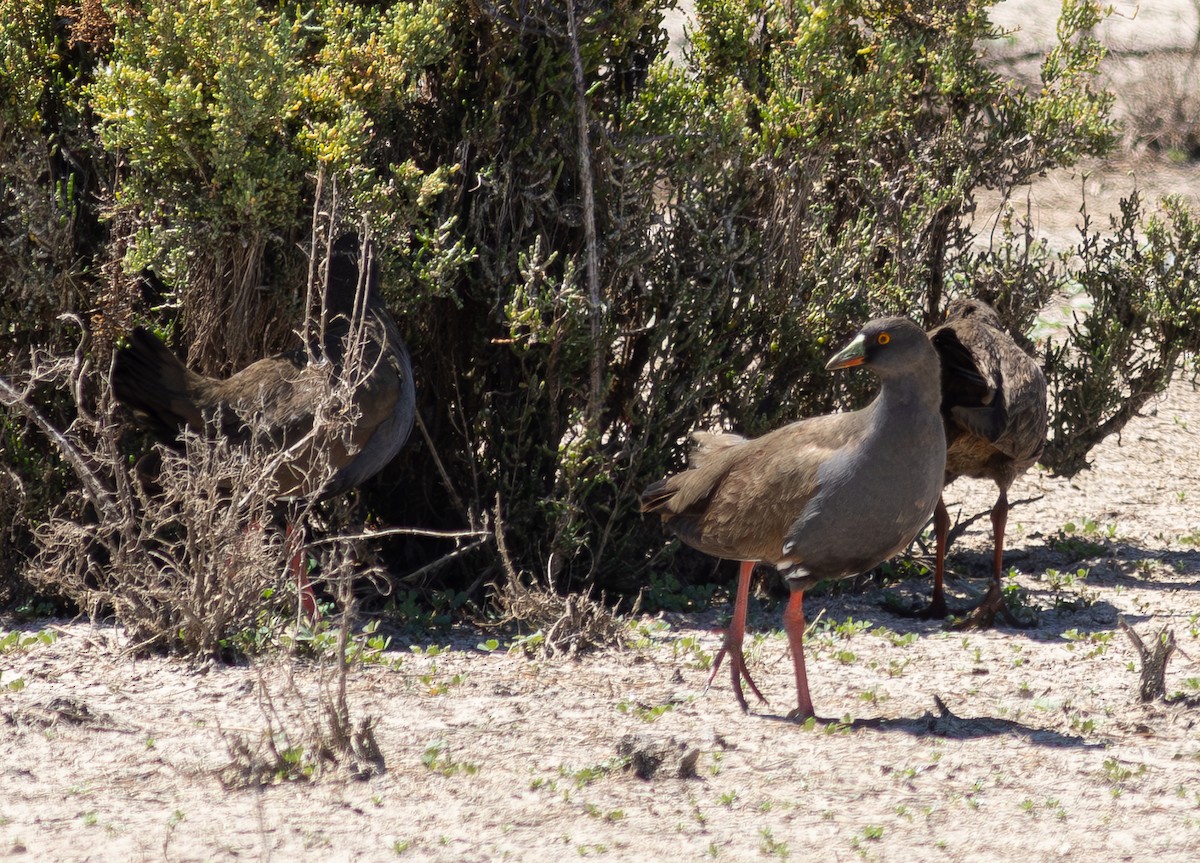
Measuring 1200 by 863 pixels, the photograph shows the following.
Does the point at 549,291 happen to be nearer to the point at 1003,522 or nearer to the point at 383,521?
the point at 383,521

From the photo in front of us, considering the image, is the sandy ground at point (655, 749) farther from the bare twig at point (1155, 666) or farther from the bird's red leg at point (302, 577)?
the bird's red leg at point (302, 577)

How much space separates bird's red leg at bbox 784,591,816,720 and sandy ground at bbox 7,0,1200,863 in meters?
0.10

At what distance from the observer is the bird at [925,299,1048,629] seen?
750 centimetres

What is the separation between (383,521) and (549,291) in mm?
1853

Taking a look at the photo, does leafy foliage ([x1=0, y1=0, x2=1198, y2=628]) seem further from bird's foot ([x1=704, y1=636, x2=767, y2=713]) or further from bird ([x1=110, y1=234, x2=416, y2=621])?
bird's foot ([x1=704, y1=636, x2=767, y2=713])

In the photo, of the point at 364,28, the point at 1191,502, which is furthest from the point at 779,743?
the point at 1191,502

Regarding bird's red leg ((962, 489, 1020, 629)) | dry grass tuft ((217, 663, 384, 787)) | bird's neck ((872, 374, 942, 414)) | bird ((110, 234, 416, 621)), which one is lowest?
dry grass tuft ((217, 663, 384, 787))

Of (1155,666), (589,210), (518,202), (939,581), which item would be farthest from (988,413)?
(518,202)

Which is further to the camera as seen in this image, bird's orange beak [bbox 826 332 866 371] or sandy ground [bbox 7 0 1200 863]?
bird's orange beak [bbox 826 332 866 371]

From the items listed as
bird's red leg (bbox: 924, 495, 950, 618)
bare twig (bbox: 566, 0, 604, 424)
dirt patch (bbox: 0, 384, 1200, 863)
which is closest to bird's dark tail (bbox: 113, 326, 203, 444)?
dirt patch (bbox: 0, 384, 1200, 863)

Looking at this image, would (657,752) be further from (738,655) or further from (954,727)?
(954,727)

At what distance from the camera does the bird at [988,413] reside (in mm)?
7504

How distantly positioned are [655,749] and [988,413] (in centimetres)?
331

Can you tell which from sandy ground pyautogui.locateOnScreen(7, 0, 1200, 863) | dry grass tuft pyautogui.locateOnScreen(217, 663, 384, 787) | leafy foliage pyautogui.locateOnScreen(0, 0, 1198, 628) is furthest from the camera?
leafy foliage pyautogui.locateOnScreen(0, 0, 1198, 628)
